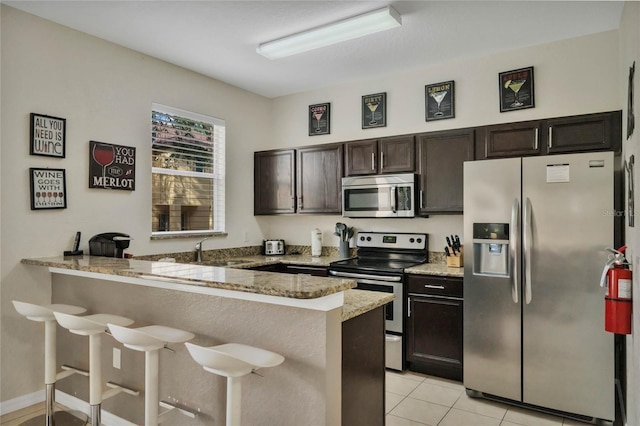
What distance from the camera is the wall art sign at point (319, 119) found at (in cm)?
479

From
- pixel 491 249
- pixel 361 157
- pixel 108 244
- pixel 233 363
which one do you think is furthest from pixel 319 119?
pixel 233 363

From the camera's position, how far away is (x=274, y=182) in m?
4.88

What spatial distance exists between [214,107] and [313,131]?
113cm

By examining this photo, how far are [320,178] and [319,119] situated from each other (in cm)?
75

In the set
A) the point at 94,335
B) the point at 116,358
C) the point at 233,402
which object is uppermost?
the point at 94,335

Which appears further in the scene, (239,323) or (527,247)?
(527,247)

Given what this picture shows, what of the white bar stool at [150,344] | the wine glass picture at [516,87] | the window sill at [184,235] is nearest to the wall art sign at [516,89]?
the wine glass picture at [516,87]

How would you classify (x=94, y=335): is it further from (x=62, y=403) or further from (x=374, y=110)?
(x=374, y=110)

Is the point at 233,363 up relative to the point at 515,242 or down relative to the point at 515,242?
down

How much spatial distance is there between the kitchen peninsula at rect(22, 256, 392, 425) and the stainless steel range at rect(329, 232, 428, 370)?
51.7 inches

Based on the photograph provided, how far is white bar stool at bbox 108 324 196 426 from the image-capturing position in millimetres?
2027

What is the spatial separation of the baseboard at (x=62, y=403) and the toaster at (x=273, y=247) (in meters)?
2.39

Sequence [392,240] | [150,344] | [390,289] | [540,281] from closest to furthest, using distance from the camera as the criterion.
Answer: [150,344] < [540,281] < [390,289] < [392,240]

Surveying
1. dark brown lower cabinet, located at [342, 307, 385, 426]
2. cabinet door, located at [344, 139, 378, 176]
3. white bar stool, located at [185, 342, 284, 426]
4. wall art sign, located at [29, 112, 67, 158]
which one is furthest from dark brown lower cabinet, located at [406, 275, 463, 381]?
wall art sign, located at [29, 112, 67, 158]
